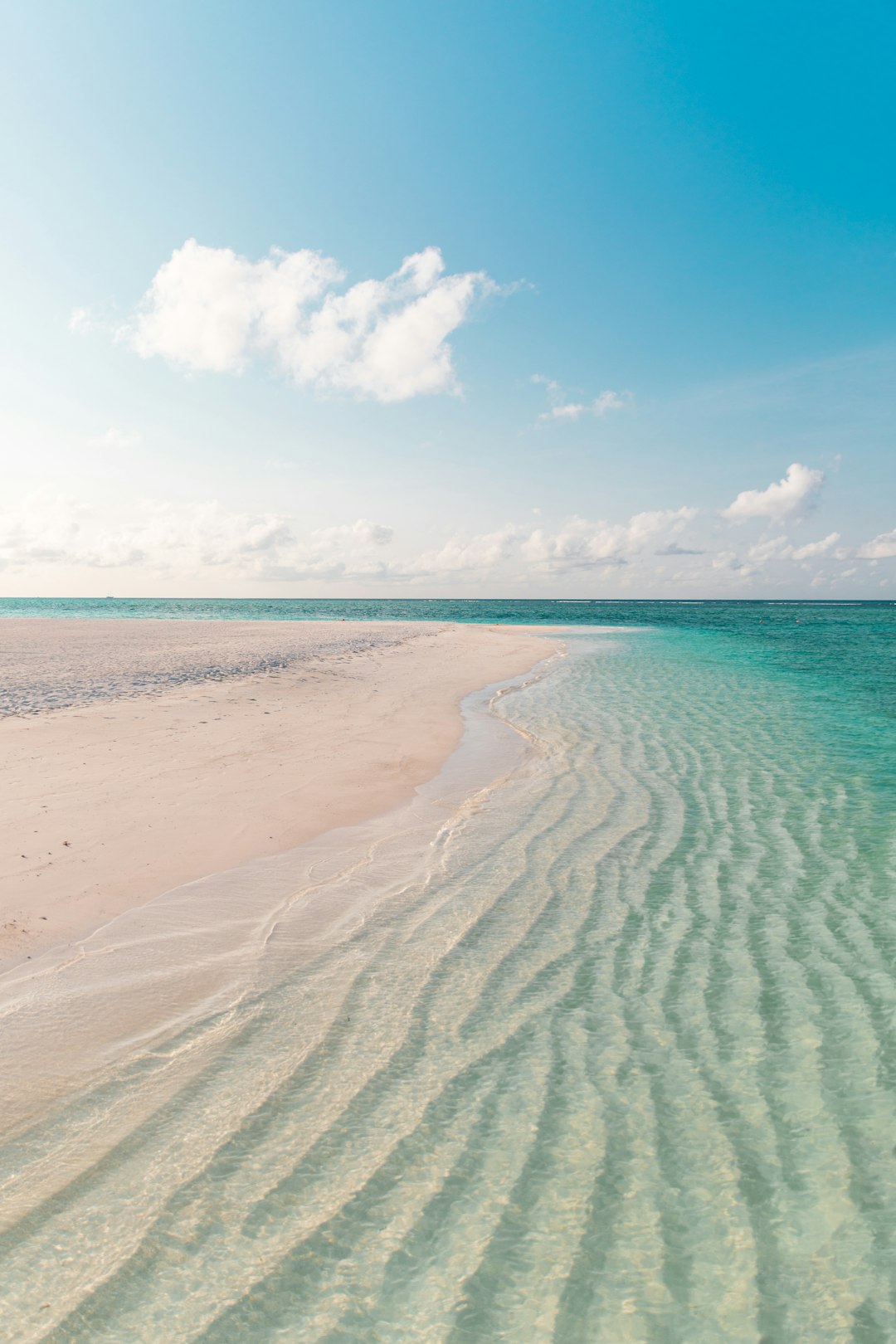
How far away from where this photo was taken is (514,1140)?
3877 mm

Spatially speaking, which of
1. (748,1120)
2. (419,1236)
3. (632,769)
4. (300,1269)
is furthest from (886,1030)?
(632,769)

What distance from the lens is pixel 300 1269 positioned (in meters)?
3.03

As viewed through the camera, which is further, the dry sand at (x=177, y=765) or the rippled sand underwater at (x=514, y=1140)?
the dry sand at (x=177, y=765)

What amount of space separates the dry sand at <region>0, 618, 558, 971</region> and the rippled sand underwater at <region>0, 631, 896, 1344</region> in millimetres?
2612

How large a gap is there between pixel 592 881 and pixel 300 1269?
17.2ft

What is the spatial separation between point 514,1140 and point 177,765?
9331 millimetres

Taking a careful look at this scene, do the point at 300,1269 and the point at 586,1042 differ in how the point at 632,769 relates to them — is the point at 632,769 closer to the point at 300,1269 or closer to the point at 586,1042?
the point at 586,1042

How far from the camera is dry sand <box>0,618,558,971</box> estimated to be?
24.1 feet

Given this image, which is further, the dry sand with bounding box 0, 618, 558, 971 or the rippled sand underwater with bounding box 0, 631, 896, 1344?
the dry sand with bounding box 0, 618, 558, 971

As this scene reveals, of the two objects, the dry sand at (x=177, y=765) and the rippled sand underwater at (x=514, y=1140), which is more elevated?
the dry sand at (x=177, y=765)

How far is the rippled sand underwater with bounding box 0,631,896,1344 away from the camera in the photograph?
2914 mm

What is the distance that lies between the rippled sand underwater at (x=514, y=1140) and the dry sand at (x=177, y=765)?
2612 mm

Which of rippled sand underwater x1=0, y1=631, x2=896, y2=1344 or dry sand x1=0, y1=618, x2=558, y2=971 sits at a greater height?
dry sand x1=0, y1=618, x2=558, y2=971

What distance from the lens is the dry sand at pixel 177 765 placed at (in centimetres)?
734
